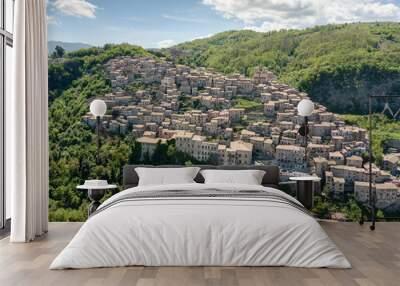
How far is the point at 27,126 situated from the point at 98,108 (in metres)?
1.69

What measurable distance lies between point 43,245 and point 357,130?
4.61 metres

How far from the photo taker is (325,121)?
8023 millimetres

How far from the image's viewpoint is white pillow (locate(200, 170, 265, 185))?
6.76 meters

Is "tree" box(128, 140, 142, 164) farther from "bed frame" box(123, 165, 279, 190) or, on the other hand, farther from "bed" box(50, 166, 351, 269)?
"bed" box(50, 166, 351, 269)

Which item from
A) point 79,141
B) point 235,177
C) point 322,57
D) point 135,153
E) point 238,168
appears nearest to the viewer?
point 235,177

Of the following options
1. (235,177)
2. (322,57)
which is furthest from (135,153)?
(322,57)

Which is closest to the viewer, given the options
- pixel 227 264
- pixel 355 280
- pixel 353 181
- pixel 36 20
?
pixel 355 280

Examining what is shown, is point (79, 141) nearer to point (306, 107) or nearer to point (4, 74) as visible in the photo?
point (4, 74)

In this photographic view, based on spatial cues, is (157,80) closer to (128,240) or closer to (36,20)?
(36,20)

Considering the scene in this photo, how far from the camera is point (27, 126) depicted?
19.2ft

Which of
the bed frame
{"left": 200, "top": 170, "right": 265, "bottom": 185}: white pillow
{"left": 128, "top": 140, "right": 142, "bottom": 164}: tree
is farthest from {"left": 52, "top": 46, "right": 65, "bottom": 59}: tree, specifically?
{"left": 200, "top": 170, "right": 265, "bottom": 185}: white pillow

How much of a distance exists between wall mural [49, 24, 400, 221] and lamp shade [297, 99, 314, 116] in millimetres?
429

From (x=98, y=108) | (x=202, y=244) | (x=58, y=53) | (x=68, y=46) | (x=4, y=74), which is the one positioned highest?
(x=68, y=46)

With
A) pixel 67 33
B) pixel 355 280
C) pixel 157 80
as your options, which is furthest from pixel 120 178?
pixel 355 280
